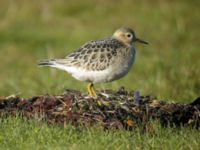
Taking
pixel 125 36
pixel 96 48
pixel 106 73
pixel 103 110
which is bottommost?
pixel 103 110

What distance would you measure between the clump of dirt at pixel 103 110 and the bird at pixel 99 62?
11.0 inches

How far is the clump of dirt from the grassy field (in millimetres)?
376

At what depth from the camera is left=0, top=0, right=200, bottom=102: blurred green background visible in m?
14.0

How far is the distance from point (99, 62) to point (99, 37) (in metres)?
9.08

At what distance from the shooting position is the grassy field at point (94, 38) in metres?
8.30

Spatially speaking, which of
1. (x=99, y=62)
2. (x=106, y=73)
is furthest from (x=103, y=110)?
(x=99, y=62)

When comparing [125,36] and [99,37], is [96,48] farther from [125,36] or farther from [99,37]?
[99,37]

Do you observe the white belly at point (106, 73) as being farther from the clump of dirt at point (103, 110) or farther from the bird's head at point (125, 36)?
the bird's head at point (125, 36)

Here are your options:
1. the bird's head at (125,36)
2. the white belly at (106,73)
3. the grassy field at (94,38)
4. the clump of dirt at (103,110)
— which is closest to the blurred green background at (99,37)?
the grassy field at (94,38)

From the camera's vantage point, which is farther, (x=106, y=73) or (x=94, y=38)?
(x=94, y=38)

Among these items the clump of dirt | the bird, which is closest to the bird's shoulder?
the bird

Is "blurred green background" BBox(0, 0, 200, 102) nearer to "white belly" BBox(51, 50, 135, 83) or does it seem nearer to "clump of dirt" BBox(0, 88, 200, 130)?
"white belly" BBox(51, 50, 135, 83)

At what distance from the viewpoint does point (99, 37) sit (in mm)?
19062

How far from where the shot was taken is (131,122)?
8.93 metres
